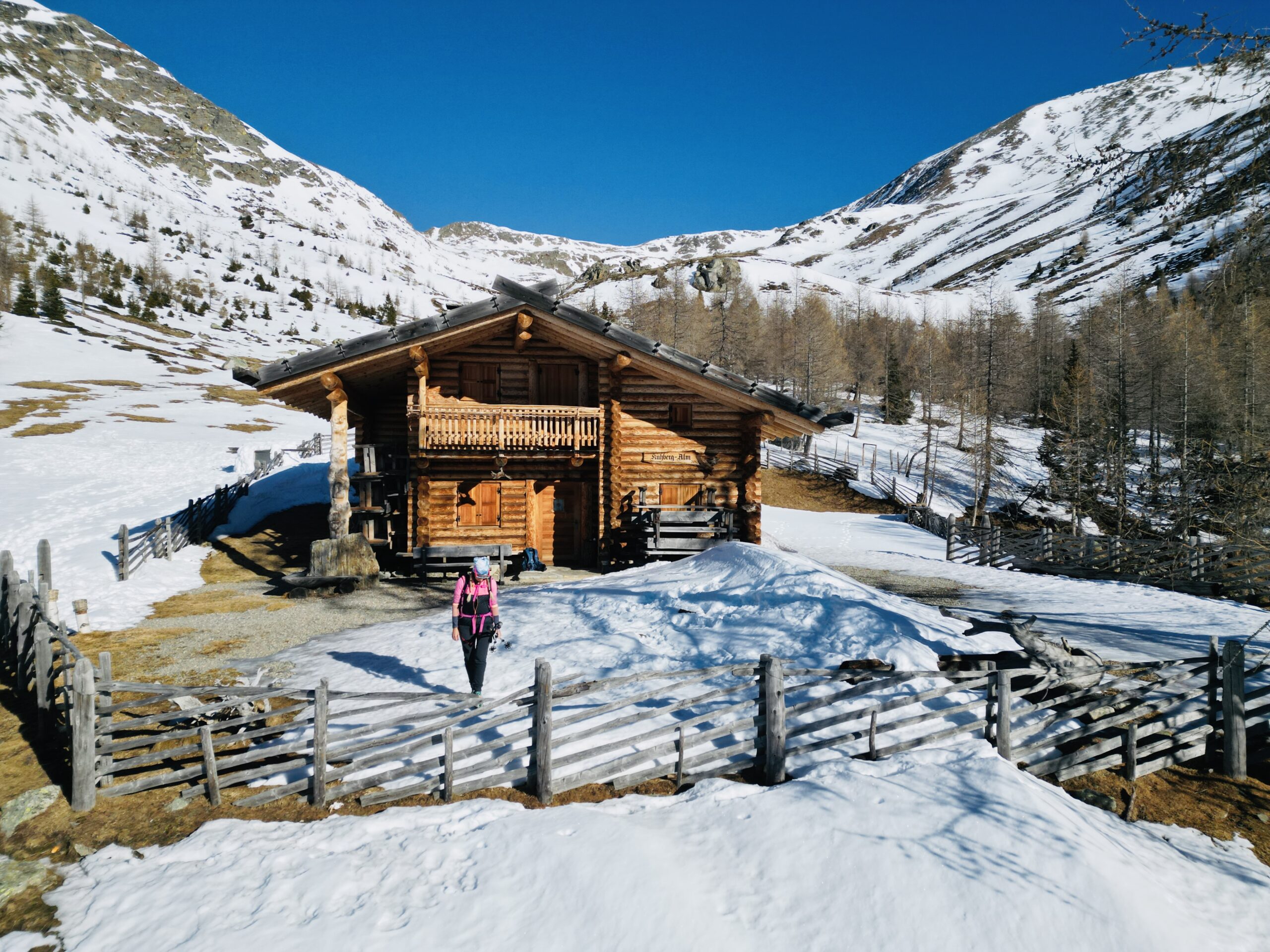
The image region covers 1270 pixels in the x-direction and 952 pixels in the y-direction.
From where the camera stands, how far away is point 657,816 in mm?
6070

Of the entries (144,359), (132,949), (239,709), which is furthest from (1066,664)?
(144,359)

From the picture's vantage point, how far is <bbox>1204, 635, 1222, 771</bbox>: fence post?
7477mm

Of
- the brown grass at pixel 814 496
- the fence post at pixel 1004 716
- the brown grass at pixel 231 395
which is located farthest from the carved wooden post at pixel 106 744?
the brown grass at pixel 231 395

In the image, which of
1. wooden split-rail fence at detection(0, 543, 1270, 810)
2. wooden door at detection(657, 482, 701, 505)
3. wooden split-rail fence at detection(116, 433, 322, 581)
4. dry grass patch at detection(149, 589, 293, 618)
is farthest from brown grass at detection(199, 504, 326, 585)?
wooden door at detection(657, 482, 701, 505)

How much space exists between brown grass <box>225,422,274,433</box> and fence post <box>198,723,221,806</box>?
1506 inches

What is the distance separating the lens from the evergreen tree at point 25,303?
6144 centimetres

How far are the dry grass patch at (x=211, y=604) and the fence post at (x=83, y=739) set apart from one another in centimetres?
777

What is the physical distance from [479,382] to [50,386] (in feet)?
142

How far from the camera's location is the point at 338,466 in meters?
16.3

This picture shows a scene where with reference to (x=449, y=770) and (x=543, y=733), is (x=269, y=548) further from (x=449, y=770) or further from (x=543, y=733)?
(x=543, y=733)

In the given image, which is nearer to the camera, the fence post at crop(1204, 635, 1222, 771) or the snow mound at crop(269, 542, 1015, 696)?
the fence post at crop(1204, 635, 1222, 771)

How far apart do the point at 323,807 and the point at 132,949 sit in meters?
1.87

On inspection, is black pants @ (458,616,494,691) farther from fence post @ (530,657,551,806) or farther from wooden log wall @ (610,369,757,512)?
wooden log wall @ (610,369,757,512)

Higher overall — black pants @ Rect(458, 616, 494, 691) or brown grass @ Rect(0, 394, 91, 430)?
brown grass @ Rect(0, 394, 91, 430)
